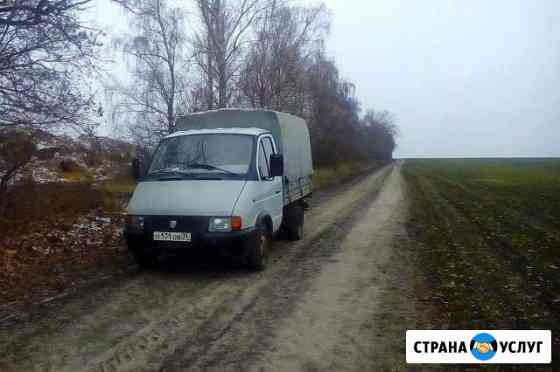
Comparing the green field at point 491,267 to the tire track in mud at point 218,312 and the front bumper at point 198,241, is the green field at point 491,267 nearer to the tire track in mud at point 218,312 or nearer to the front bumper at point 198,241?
the tire track in mud at point 218,312

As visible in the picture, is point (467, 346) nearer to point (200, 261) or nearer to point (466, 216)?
point (200, 261)

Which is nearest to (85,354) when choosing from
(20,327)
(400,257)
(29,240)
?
(20,327)

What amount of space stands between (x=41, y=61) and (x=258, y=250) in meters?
4.72

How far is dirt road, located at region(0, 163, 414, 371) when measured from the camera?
393cm

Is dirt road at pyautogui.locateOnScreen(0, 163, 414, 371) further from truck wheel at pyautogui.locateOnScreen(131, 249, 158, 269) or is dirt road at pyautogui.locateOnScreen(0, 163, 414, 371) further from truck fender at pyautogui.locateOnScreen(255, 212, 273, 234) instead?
truck fender at pyautogui.locateOnScreen(255, 212, 273, 234)

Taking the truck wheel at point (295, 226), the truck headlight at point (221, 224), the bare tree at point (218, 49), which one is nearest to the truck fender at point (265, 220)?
the truck headlight at point (221, 224)

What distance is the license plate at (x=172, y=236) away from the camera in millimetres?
6289

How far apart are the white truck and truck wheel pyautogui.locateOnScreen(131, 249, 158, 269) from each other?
0.05 feet

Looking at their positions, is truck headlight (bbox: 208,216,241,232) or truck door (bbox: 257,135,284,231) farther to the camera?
truck door (bbox: 257,135,284,231)

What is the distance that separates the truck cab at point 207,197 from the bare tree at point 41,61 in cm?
180

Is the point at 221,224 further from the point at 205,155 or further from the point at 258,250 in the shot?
the point at 205,155

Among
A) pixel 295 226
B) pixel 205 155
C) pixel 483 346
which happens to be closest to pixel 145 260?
pixel 205 155

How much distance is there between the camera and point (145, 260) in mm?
6996

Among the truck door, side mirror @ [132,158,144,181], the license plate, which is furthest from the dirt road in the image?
side mirror @ [132,158,144,181]
